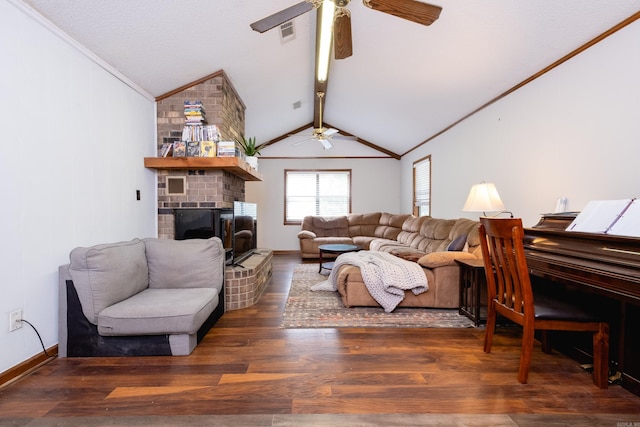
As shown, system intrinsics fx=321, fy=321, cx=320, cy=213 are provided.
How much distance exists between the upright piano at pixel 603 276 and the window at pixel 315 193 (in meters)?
5.60

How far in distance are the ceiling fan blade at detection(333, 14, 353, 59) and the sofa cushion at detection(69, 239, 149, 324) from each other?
2.26 meters

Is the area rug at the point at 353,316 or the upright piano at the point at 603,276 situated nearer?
the upright piano at the point at 603,276

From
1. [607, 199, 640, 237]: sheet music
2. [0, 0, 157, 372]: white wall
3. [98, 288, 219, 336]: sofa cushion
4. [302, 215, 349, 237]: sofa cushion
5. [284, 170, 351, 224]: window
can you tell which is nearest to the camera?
[607, 199, 640, 237]: sheet music

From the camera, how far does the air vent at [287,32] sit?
3.26 metres

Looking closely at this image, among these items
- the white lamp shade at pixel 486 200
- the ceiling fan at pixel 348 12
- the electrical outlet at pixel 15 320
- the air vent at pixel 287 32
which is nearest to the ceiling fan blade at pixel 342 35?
the ceiling fan at pixel 348 12

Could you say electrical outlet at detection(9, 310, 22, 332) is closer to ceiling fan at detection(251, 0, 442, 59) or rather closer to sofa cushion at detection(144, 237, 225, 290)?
sofa cushion at detection(144, 237, 225, 290)

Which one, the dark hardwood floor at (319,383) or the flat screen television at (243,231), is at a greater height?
the flat screen television at (243,231)

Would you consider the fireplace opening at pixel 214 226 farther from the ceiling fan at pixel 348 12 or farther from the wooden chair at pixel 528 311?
the wooden chair at pixel 528 311

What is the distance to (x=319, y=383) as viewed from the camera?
6.06 ft

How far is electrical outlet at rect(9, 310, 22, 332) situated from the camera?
188 centimetres

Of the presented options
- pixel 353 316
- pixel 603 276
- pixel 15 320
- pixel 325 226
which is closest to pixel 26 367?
pixel 15 320

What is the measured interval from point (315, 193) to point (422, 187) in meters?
2.50

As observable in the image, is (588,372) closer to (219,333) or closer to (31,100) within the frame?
(219,333)

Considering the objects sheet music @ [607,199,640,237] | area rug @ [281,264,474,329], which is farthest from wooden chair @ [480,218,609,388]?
area rug @ [281,264,474,329]
